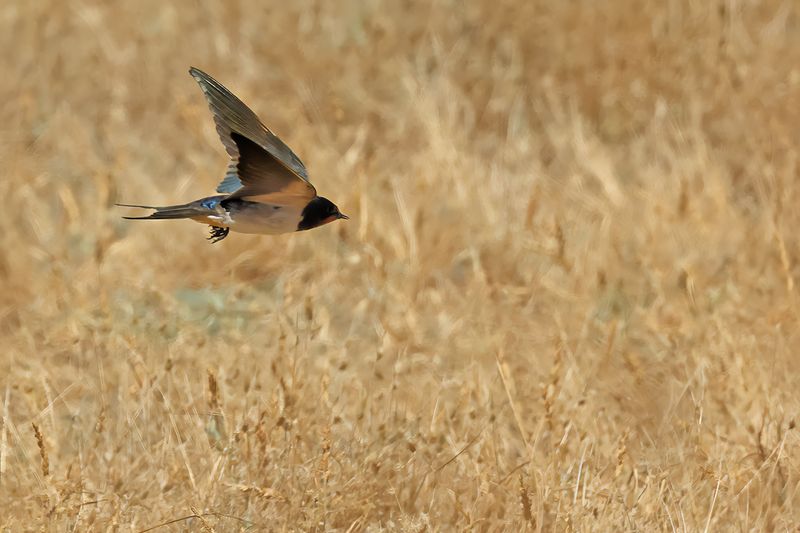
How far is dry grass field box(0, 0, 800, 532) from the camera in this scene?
326 centimetres

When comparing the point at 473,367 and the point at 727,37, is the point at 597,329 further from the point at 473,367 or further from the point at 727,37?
the point at 727,37

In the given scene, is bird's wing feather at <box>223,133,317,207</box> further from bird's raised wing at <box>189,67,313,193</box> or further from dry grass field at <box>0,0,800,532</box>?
dry grass field at <box>0,0,800,532</box>

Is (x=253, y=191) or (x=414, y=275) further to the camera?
(x=414, y=275)

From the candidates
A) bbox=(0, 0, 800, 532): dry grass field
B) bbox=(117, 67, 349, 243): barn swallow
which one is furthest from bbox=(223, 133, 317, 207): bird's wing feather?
bbox=(0, 0, 800, 532): dry grass field

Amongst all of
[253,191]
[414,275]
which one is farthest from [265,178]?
[414,275]

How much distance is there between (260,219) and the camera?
264 centimetres

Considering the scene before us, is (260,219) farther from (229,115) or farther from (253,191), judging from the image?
(229,115)

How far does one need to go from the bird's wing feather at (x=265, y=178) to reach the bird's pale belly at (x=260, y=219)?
0.12 ft

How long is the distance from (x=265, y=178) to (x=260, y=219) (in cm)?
12

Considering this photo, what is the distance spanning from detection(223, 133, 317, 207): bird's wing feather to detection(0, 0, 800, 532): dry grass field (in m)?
0.65

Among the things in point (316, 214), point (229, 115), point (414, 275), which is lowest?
point (414, 275)

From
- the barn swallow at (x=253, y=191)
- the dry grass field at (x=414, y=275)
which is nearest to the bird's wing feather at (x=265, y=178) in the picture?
the barn swallow at (x=253, y=191)

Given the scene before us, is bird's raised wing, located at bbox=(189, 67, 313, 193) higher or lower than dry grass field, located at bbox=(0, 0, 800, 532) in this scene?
higher

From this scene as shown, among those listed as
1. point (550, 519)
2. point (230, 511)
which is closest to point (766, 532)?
point (550, 519)
